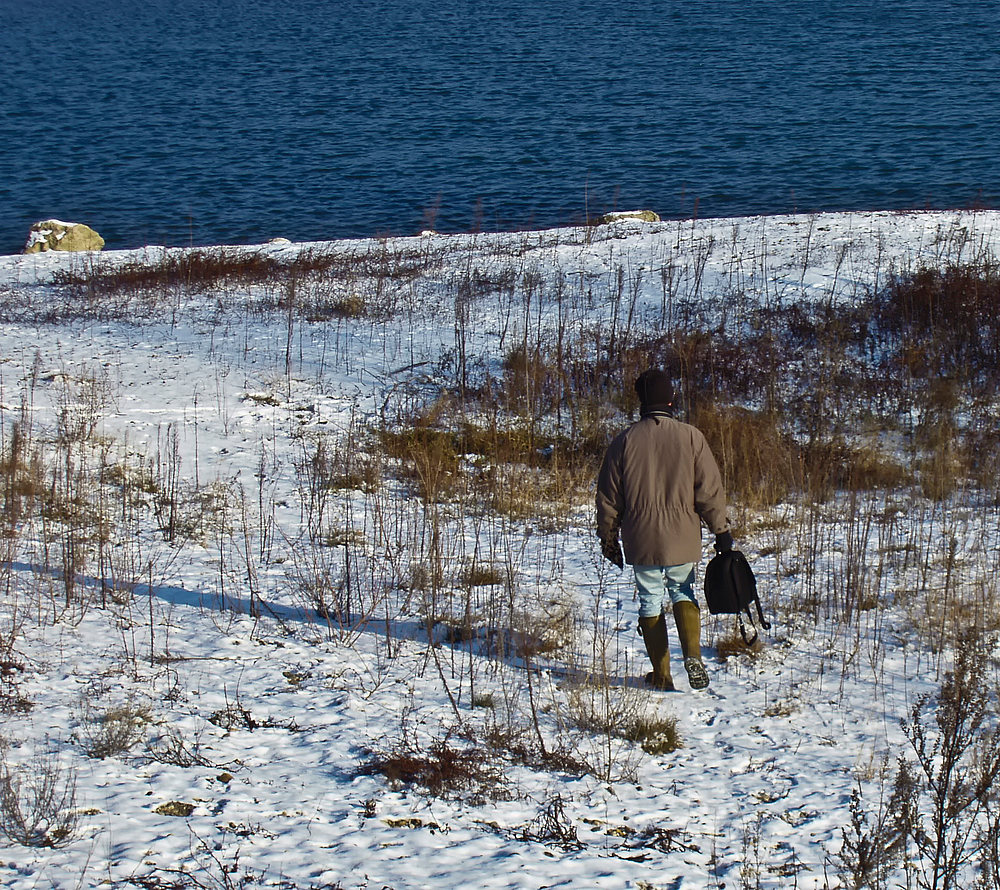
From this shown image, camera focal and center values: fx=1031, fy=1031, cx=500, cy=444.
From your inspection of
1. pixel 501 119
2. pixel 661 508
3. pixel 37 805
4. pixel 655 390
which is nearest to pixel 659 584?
pixel 661 508

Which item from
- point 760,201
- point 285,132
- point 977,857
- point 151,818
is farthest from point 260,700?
point 285,132

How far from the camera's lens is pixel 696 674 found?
554 centimetres

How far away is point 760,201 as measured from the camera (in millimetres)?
22984

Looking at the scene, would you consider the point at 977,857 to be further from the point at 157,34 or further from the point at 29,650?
the point at 157,34

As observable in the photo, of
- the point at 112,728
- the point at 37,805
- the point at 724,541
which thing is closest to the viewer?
the point at 37,805

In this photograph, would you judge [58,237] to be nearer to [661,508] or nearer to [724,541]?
[661,508]

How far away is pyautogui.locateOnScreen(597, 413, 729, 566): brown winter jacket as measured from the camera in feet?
17.7

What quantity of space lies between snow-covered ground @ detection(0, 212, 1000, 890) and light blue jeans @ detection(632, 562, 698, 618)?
35cm

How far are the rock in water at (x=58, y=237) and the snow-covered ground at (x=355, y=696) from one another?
1219 centimetres

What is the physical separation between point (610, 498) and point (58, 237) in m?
19.5

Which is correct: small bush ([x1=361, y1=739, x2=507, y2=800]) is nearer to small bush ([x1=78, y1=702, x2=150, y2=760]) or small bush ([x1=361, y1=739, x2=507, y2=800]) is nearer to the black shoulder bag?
small bush ([x1=78, y1=702, x2=150, y2=760])

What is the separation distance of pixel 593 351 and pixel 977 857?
309 inches

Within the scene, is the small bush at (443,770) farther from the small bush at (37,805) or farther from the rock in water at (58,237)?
the rock in water at (58,237)

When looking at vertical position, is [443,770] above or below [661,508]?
below
